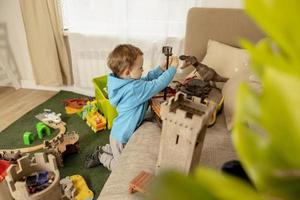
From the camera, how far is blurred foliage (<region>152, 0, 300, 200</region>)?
176mm

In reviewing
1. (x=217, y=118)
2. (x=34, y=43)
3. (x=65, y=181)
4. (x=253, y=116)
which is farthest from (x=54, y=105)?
(x=253, y=116)

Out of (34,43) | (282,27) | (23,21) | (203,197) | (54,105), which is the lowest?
(54,105)

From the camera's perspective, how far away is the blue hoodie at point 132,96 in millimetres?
1334

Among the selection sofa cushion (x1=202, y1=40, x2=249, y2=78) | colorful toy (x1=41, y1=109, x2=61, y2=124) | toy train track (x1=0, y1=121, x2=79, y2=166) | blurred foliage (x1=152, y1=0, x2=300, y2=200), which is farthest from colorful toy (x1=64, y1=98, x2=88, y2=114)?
blurred foliage (x1=152, y1=0, x2=300, y2=200)

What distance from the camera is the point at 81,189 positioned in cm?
144

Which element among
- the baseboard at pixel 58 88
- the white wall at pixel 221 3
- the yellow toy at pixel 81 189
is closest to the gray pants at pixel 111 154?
the yellow toy at pixel 81 189

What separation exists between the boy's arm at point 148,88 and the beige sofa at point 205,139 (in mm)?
140

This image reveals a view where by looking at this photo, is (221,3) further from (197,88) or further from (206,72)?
(197,88)

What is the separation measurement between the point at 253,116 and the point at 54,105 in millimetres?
2442

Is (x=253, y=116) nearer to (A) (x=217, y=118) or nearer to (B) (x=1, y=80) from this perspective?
(A) (x=217, y=118)

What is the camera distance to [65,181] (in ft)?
4.78

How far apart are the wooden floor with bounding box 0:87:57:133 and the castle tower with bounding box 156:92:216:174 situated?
1.80 m

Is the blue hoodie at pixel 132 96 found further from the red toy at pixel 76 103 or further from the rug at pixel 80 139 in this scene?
the red toy at pixel 76 103

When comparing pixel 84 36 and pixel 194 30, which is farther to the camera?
pixel 84 36
